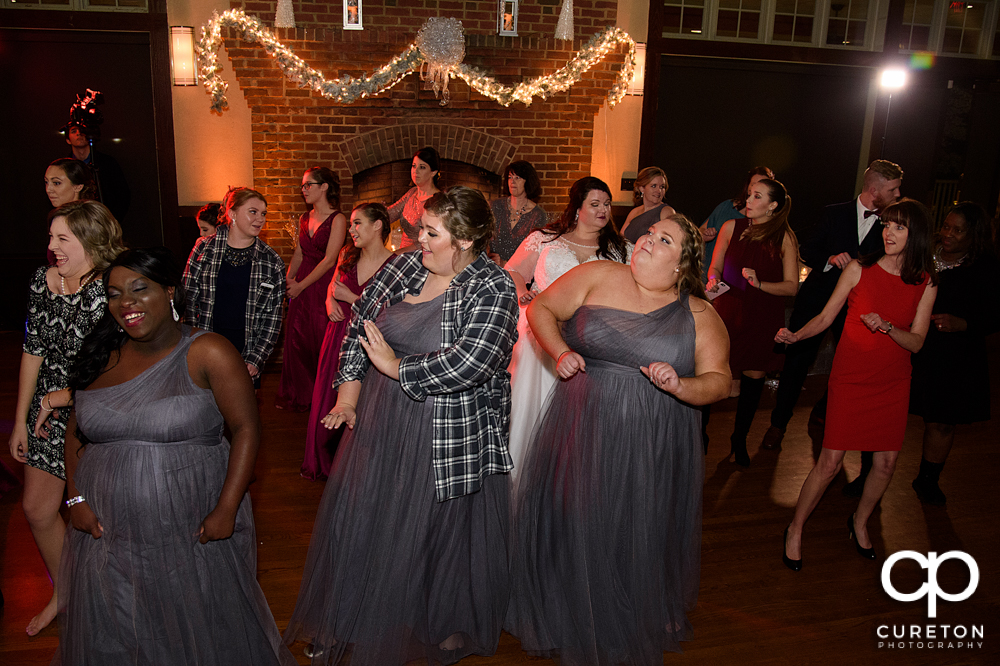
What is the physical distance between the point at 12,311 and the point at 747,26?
7580 millimetres

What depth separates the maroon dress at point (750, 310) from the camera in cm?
430

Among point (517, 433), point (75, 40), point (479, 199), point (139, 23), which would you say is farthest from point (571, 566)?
point (75, 40)

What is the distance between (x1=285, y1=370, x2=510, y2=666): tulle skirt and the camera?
2.36 m

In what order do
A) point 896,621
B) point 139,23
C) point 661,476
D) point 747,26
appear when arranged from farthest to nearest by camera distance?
point 747,26 → point 139,23 → point 896,621 → point 661,476

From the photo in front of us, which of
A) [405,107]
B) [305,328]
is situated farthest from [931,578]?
[405,107]

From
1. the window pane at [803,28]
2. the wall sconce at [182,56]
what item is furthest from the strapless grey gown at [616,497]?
the window pane at [803,28]

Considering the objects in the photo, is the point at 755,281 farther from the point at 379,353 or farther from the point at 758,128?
the point at 758,128

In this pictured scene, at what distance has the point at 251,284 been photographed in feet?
11.3

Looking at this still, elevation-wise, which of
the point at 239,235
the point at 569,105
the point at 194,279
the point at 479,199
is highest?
the point at 569,105

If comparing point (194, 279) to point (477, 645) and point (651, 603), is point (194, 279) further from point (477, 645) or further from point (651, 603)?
point (651, 603)

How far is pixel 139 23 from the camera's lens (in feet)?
20.2

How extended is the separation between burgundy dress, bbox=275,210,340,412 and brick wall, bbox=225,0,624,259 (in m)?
1.39

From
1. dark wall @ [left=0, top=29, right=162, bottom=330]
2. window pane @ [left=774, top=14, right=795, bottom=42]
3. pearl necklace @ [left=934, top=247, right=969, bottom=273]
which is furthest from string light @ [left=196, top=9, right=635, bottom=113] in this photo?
pearl necklace @ [left=934, top=247, right=969, bottom=273]

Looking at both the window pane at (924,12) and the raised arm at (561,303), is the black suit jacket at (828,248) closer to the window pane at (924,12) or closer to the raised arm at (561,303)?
the raised arm at (561,303)
